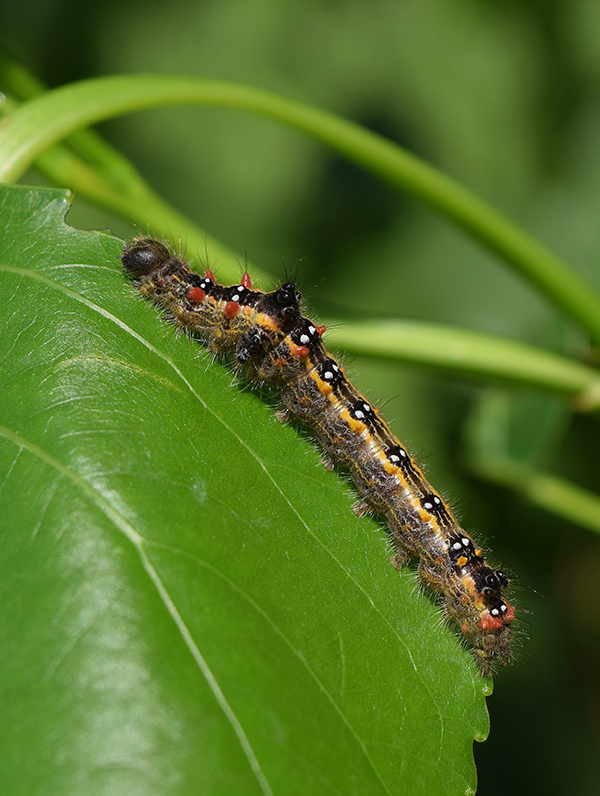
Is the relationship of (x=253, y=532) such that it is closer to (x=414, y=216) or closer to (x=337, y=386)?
(x=337, y=386)

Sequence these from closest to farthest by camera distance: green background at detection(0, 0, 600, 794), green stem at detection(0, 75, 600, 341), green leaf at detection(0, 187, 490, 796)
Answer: green leaf at detection(0, 187, 490, 796), green stem at detection(0, 75, 600, 341), green background at detection(0, 0, 600, 794)

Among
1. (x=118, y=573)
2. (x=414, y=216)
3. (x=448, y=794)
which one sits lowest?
(x=448, y=794)

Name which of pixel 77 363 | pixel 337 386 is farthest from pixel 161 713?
pixel 337 386

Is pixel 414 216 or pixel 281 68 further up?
pixel 281 68

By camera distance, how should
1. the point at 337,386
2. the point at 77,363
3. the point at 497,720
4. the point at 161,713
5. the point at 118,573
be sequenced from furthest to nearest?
1. the point at 497,720
2. the point at 337,386
3. the point at 77,363
4. the point at 118,573
5. the point at 161,713

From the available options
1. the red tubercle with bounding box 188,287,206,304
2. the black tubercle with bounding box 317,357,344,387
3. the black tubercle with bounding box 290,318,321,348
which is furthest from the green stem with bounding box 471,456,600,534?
the red tubercle with bounding box 188,287,206,304

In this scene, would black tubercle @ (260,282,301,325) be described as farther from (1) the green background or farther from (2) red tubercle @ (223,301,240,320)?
(1) the green background

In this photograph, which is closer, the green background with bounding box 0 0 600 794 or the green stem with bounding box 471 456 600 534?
the green stem with bounding box 471 456 600 534
